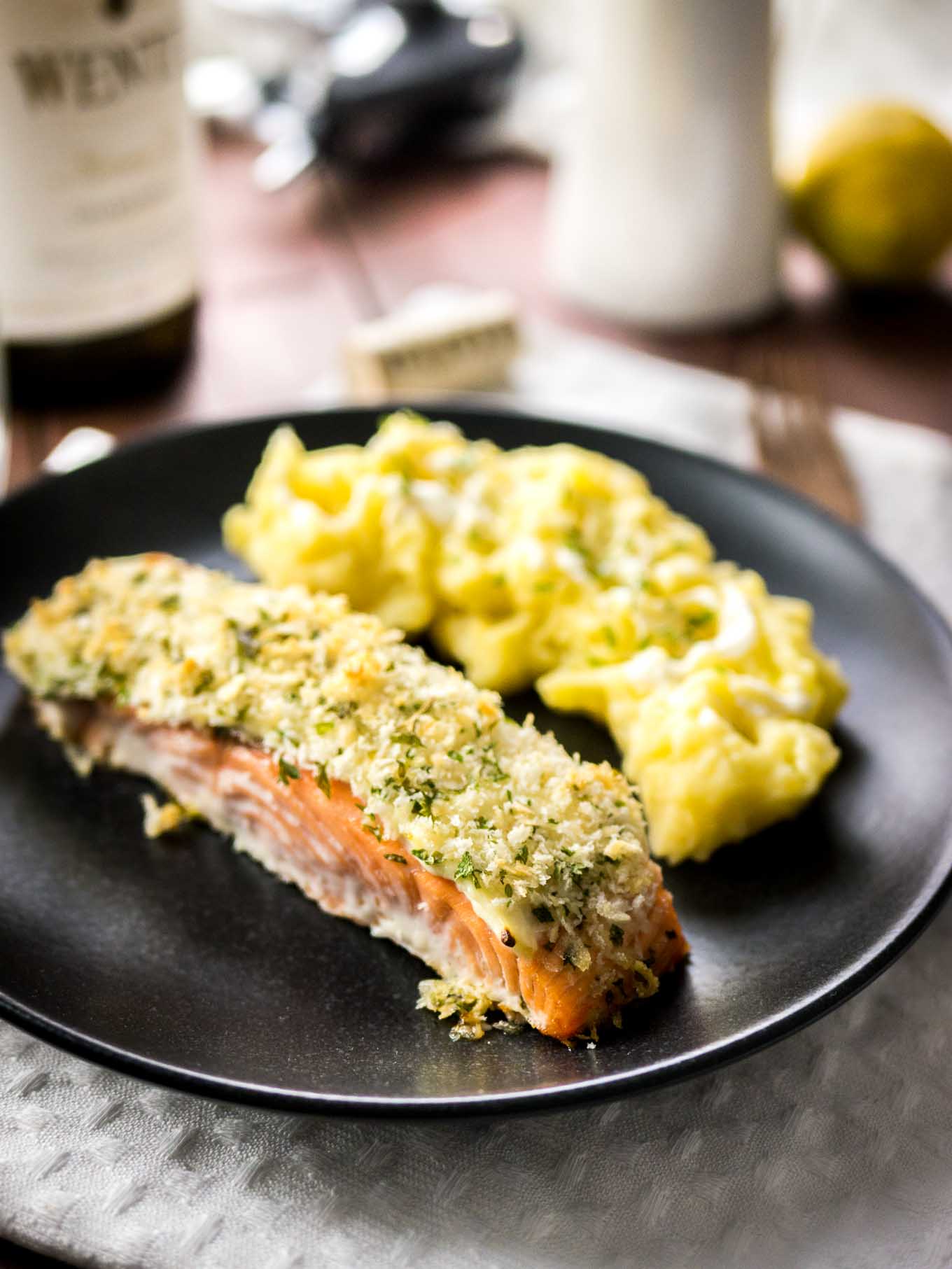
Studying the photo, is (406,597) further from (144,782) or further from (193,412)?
(193,412)

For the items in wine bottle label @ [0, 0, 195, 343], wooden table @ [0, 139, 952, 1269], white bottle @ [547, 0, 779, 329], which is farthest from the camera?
wooden table @ [0, 139, 952, 1269]

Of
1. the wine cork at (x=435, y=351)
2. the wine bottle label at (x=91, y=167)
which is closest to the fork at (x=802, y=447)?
the wine cork at (x=435, y=351)

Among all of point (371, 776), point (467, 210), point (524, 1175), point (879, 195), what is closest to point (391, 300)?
point (467, 210)

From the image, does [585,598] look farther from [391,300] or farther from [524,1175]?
[391,300]

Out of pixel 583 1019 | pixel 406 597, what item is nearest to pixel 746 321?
pixel 406 597

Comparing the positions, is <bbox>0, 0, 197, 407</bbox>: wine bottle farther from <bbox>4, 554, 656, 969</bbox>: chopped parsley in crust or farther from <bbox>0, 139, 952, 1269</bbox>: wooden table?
<bbox>4, 554, 656, 969</bbox>: chopped parsley in crust

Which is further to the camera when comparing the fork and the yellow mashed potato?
the fork

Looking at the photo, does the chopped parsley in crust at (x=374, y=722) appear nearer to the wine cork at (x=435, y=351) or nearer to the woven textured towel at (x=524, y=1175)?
the woven textured towel at (x=524, y=1175)

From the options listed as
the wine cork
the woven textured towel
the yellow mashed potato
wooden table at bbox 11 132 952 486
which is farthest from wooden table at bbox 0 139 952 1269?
the woven textured towel
